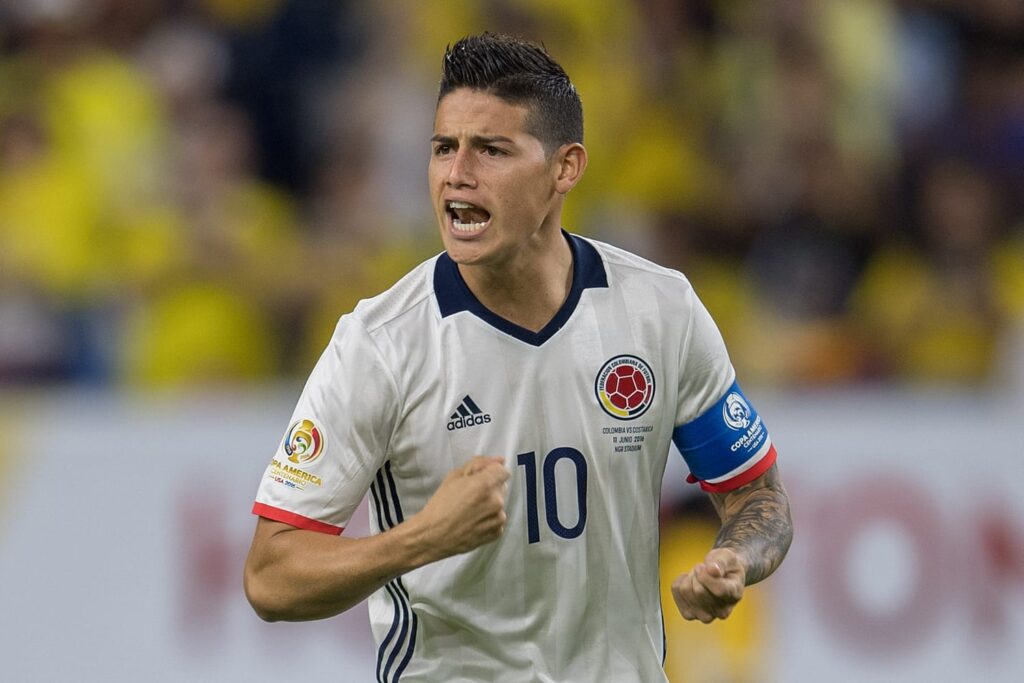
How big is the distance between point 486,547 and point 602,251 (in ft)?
2.93

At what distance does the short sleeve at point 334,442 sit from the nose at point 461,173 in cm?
44

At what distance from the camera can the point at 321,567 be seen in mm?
3822

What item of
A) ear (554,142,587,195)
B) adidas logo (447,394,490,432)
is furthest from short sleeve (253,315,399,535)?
ear (554,142,587,195)

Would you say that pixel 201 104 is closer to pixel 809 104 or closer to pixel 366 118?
pixel 366 118

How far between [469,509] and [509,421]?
0.57 m

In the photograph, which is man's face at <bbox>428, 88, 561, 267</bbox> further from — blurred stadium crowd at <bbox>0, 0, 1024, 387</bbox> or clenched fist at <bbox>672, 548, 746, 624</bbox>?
blurred stadium crowd at <bbox>0, 0, 1024, 387</bbox>

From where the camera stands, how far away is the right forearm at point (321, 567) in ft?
12.2

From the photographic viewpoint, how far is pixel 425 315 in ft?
13.7

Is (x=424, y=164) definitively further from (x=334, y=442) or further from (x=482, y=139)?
(x=334, y=442)

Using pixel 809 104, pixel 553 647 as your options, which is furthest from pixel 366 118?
pixel 553 647

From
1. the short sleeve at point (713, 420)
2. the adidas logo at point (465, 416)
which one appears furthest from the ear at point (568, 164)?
the adidas logo at point (465, 416)

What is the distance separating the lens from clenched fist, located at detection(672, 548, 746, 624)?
3.72 meters

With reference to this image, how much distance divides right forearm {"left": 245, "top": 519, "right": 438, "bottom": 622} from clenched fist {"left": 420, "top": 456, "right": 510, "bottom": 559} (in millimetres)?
52

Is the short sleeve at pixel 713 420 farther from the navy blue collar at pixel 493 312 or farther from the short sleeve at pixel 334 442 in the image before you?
the short sleeve at pixel 334 442
